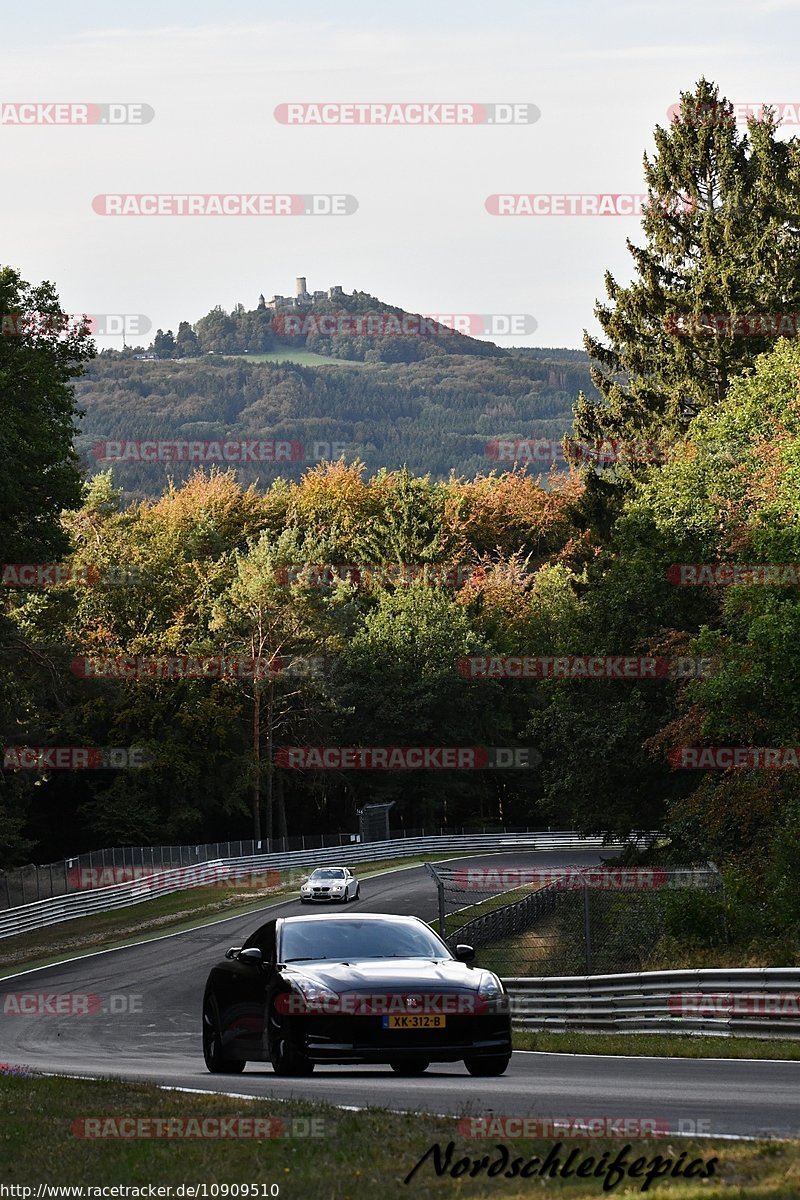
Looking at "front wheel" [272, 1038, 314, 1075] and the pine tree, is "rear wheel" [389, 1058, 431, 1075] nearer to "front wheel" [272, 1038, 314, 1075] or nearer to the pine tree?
"front wheel" [272, 1038, 314, 1075]

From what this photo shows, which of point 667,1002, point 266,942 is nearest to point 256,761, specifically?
point 667,1002

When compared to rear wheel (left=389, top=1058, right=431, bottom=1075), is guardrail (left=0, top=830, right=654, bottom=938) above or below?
below

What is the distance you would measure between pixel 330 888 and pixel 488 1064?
4003 cm

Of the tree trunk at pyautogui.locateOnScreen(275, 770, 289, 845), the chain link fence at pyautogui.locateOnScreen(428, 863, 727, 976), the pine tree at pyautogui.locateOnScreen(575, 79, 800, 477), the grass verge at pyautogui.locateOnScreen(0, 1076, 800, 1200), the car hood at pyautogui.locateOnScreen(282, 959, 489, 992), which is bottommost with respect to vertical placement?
the tree trunk at pyautogui.locateOnScreen(275, 770, 289, 845)

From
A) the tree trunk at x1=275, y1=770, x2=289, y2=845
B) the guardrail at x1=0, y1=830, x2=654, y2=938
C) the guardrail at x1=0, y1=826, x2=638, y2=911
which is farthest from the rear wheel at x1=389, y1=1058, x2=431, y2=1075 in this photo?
the tree trunk at x1=275, y1=770, x2=289, y2=845

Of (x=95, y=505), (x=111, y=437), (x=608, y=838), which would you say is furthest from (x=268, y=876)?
(x=111, y=437)

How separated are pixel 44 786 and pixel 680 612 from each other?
41.2 metres

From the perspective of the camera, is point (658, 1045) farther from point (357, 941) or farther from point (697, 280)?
point (697, 280)

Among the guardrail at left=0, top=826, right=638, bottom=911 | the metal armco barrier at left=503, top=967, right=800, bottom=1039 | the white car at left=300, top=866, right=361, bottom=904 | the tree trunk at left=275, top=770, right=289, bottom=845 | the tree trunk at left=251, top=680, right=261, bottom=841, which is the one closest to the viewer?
the metal armco barrier at left=503, top=967, right=800, bottom=1039

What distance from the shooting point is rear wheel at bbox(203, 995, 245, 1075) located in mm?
14594

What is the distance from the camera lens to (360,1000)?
1266 cm

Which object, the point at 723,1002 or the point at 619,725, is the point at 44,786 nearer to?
the point at 619,725

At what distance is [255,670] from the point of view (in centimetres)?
8156

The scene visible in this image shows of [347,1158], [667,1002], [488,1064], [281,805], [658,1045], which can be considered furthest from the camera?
[281,805]
